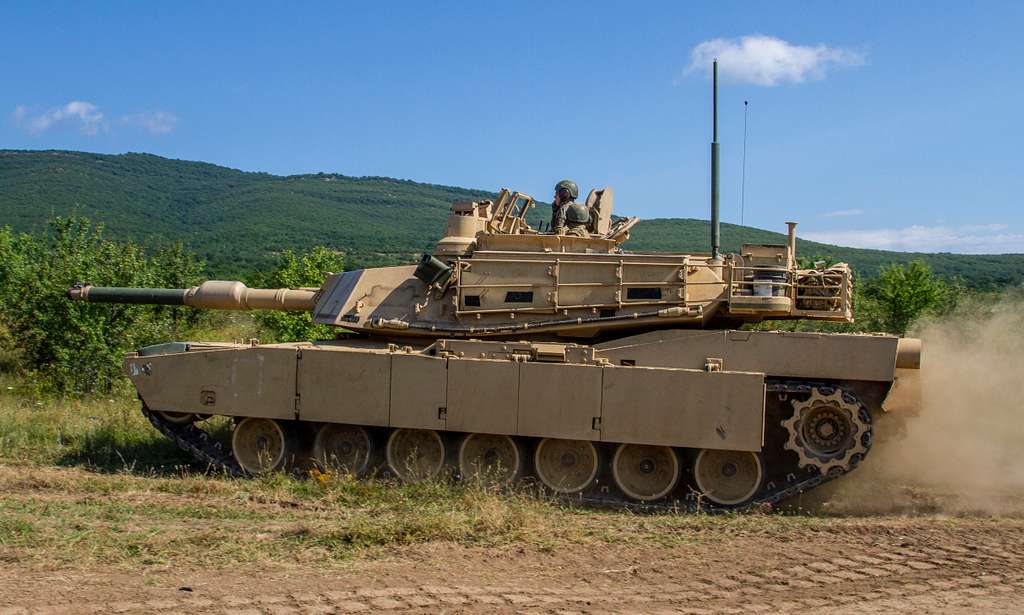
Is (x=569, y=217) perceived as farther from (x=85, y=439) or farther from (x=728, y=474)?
(x=85, y=439)

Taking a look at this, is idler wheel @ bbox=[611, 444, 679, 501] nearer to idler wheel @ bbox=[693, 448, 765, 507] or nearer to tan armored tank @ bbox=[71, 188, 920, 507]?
tan armored tank @ bbox=[71, 188, 920, 507]

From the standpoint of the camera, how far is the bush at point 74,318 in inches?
834

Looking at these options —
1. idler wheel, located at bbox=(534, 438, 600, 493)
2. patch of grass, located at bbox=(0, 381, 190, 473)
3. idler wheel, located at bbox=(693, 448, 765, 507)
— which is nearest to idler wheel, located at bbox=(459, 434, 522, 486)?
idler wheel, located at bbox=(534, 438, 600, 493)

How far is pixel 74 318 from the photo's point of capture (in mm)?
20953

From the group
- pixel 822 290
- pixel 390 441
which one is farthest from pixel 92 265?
pixel 822 290

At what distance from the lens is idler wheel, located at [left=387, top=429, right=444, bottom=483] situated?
13.7 meters

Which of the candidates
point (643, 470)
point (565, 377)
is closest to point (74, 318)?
point (565, 377)

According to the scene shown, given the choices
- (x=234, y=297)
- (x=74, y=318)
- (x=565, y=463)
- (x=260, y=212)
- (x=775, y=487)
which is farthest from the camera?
(x=260, y=212)

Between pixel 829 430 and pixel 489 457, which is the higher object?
pixel 829 430

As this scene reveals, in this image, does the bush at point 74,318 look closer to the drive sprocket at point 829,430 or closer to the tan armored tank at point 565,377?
the tan armored tank at point 565,377

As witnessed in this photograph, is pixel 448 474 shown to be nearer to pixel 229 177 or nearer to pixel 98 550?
pixel 98 550

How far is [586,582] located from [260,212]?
90.0 metres

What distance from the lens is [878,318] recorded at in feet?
96.7

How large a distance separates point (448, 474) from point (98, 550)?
5.05 metres
